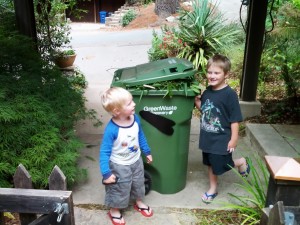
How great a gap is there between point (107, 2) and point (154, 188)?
22.7 metres

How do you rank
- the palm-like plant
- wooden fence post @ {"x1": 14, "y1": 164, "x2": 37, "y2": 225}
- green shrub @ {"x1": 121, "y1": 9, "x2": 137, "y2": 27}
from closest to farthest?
wooden fence post @ {"x1": 14, "y1": 164, "x2": 37, "y2": 225} → the palm-like plant → green shrub @ {"x1": 121, "y1": 9, "x2": 137, "y2": 27}

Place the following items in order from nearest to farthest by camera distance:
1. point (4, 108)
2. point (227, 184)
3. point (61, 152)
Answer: point (4, 108), point (61, 152), point (227, 184)

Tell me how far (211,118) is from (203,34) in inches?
222

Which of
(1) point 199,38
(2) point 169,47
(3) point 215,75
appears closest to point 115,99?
(3) point 215,75

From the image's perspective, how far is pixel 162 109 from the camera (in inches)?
119

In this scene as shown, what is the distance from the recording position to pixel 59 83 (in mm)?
3979

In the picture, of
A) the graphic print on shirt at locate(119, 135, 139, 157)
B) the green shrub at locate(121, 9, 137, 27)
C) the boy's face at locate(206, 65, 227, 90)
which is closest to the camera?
the graphic print on shirt at locate(119, 135, 139, 157)

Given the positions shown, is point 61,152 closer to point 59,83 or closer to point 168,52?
point 59,83

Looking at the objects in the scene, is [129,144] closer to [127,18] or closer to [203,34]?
[203,34]

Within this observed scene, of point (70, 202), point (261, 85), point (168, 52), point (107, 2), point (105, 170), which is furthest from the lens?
point (107, 2)

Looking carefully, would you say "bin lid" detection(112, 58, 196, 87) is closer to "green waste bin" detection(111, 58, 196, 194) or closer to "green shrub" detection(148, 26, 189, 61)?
"green waste bin" detection(111, 58, 196, 194)

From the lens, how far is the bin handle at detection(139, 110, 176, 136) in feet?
10.0

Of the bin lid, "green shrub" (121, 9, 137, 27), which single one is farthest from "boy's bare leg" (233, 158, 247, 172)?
"green shrub" (121, 9, 137, 27)

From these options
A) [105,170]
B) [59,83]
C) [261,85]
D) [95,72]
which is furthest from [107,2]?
[105,170]
